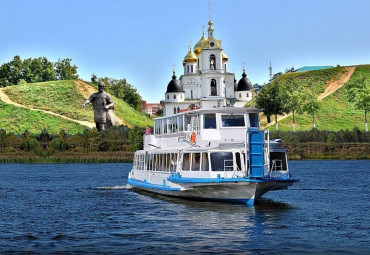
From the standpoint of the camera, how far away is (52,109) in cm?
16575

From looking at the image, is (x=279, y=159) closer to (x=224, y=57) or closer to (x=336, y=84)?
(x=224, y=57)

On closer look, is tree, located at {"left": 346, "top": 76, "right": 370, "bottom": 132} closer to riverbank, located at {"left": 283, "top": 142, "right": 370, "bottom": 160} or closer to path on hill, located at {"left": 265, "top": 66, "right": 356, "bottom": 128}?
riverbank, located at {"left": 283, "top": 142, "right": 370, "bottom": 160}

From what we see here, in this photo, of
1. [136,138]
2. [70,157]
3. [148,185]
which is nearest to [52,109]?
[136,138]

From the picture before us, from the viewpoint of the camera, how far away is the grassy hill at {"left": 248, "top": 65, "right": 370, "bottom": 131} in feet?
470

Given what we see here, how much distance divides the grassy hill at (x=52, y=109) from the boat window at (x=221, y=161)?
111786 millimetres

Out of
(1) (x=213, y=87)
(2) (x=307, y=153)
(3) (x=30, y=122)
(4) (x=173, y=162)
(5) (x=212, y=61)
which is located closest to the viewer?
(4) (x=173, y=162)

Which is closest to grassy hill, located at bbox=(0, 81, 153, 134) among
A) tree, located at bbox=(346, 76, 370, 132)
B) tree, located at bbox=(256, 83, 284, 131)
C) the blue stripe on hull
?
tree, located at bbox=(256, 83, 284, 131)

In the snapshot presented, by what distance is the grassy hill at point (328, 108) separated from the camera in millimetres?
143250

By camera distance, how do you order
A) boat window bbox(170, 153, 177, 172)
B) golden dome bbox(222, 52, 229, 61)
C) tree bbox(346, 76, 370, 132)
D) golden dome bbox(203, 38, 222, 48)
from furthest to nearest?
golden dome bbox(222, 52, 229, 61) → golden dome bbox(203, 38, 222, 48) → tree bbox(346, 76, 370, 132) → boat window bbox(170, 153, 177, 172)

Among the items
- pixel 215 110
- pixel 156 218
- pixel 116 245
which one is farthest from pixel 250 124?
pixel 116 245

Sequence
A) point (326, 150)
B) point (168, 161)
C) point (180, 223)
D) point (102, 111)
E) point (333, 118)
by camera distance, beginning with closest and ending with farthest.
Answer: point (180, 223)
point (168, 161)
point (326, 150)
point (102, 111)
point (333, 118)

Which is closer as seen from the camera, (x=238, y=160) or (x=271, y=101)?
(x=238, y=160)

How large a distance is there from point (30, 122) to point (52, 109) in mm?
11211

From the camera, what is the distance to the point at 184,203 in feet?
141
